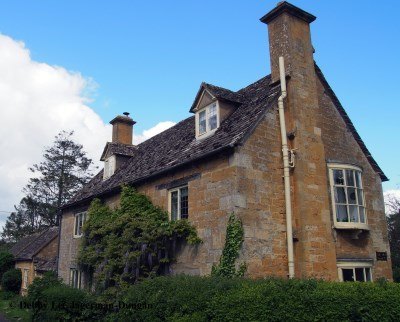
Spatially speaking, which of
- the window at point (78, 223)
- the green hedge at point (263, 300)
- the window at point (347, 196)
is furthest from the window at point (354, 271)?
the window at point (78, 223)

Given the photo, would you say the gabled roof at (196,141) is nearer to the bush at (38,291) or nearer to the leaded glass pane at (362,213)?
the bush at (38,291)

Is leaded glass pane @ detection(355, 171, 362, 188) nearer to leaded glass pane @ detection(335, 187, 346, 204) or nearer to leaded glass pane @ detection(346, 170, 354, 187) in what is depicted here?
leaded glass pane @ detection(346, 170, 354, 187)

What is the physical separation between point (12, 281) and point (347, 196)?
30.2 m

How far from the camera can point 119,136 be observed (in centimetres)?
2480

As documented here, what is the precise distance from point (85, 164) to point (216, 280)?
4608 centimetres

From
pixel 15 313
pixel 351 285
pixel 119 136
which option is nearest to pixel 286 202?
pixel 351 285

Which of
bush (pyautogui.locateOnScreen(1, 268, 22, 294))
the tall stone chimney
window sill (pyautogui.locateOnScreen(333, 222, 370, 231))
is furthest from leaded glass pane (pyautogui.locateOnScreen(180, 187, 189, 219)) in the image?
bush (pyautogui.locateOnScreen(1, 268, 22, 294))

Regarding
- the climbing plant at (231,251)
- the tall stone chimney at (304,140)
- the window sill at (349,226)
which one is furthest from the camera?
the window sill at (349,226)

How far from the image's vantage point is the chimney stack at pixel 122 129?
977 inches

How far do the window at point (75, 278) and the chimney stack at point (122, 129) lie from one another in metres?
8.19

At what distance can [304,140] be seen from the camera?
44.6ft

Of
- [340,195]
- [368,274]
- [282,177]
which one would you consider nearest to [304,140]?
[282,177]

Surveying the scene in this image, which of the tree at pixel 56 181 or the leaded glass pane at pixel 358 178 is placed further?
the tree at pixel 56 181

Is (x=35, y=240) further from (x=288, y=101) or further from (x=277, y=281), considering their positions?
(x=277, y=281)
